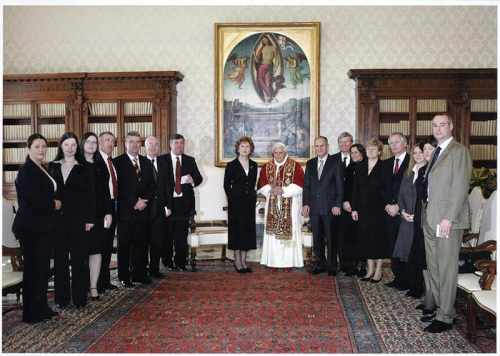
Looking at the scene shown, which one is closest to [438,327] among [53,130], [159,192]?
[159,192]

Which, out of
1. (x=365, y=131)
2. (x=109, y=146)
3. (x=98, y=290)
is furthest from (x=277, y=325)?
(x=365, y=131)

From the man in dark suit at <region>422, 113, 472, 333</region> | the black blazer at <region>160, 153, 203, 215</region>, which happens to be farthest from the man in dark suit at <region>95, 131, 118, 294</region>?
the man in dark suit at <region>422, 113, 472, 333</region>

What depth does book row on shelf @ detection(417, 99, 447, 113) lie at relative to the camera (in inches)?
303

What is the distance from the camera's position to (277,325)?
398 cm

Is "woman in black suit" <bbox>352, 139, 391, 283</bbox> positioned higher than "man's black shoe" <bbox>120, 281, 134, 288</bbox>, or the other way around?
"woman in black suit" <bbox>352, 139, 391, 283</bbox>

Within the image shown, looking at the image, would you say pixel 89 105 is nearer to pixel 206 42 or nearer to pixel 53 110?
pixel 53 110

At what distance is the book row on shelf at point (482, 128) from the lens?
7.70m

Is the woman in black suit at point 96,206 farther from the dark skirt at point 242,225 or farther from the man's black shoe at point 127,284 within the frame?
the dark skirt at point 242,225

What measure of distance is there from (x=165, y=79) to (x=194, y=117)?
0.79m

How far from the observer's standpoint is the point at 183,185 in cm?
627

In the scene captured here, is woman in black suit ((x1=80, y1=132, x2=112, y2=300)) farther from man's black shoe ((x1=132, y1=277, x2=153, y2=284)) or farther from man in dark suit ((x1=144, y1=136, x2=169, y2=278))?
man in dark suit ((x1=144, y1=136, x2=169, y2=278))

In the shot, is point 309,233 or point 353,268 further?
point 309,233

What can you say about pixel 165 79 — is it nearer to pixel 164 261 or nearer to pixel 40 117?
pixel 40 117

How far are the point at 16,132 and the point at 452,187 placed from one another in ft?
22.3
